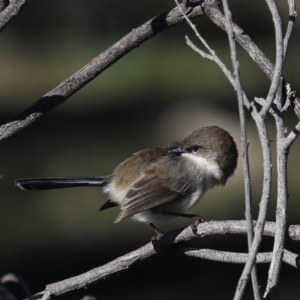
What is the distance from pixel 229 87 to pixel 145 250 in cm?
720

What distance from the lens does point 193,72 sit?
10.5 m

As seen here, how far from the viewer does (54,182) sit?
4137mm

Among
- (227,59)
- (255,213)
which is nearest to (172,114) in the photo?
(227,59)

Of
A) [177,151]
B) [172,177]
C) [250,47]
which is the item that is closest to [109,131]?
[177,151]

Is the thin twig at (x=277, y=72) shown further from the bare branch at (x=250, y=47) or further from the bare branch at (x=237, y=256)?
the bare branch at (x=237, y=256)

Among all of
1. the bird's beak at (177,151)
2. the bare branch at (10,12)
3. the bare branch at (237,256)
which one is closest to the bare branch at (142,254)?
the bare branch at (237,256)

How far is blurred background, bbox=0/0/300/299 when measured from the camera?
6.70 m

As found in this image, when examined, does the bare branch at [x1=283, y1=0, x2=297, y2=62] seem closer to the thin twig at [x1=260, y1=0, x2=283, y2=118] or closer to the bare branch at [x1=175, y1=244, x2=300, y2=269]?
the thin twig at [x1=260, y1=0, x2=283, y2=118]

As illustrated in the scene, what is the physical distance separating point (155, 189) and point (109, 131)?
508 centimetres

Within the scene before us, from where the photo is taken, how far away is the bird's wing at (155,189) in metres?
4.01

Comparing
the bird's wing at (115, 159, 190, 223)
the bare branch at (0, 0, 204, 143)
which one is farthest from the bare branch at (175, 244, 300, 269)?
the bird's wing at (115, 159, 190, 223)

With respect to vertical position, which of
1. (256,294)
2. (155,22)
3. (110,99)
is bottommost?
(256,294)

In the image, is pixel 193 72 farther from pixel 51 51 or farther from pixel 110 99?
pixel 51 51

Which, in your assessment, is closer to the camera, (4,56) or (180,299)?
(180,299)
